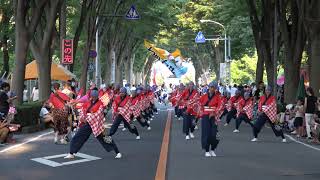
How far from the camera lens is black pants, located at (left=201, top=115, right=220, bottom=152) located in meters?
14.2

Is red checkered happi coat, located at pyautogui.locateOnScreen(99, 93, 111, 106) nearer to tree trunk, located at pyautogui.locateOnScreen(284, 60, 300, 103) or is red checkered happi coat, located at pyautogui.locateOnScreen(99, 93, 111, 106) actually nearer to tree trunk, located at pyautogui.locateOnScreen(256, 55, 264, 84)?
tree trunk, located at pyautogui.locateOnScreen(284, 60, 300, 103)

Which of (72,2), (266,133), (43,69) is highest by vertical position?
(72,2)

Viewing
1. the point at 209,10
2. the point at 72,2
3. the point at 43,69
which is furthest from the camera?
the point at 209,10

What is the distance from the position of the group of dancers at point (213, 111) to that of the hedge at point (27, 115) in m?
4.94

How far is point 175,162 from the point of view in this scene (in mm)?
13000

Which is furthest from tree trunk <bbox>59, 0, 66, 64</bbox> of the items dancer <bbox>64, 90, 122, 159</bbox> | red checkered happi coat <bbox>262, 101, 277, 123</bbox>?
dancer <bbox>64, 90, 122, 159</bbox>

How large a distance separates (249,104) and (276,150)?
6560mm

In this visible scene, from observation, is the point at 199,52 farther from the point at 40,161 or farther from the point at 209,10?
the point at 40,161

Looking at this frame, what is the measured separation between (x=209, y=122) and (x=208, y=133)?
10.4 inches

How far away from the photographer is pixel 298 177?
1082 centimetres

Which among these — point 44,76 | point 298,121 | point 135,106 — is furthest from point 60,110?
point 44,76

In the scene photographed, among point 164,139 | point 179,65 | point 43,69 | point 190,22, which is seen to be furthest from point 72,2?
point 190,22

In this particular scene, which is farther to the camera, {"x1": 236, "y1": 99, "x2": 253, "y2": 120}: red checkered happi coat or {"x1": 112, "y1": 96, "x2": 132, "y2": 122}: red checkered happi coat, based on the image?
{"x1": 236, "y1": 99, "x2": 253, "y2": 120}: red checkered happi coat

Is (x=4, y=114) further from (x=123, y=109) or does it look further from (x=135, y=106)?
(x=135, y=106)
